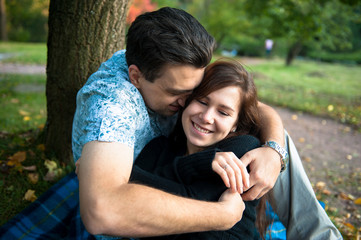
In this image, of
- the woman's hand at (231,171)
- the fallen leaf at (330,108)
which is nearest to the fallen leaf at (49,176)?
the woman's hand at (231,171)

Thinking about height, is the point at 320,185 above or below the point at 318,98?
above

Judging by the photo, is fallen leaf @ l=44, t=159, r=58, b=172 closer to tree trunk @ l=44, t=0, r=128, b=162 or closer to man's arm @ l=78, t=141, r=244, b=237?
tree trunk @ l=44, t=0, r=128, b=162

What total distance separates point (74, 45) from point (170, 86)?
45.7 inches

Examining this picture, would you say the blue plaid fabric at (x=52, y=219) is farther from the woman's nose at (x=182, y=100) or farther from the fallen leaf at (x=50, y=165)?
the woman's nose at (x=182, y=100)

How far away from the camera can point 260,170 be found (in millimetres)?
1855

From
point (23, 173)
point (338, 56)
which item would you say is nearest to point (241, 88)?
point (23, 173)

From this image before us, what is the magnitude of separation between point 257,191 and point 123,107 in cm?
99

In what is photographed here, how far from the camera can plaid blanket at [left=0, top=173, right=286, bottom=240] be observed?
2.18m

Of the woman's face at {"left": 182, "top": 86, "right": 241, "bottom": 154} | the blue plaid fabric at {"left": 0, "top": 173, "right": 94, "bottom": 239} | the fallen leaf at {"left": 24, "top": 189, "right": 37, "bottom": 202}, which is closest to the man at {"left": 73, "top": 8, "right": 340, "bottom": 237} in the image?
the woman's face at {"left": 182, "top": 86, "right": 241, "bottom": 154}

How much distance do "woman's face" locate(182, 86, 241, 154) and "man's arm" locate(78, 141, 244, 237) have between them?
0.65 metres

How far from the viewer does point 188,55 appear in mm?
1939

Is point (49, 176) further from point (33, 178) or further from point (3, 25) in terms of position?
point (3, 25)

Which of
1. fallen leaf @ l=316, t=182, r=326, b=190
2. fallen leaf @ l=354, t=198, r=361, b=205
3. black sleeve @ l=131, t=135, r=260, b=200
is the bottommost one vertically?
fallen leaf @ l=316, t=182, r=326, b=190

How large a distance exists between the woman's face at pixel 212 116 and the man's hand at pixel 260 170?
301 mm
